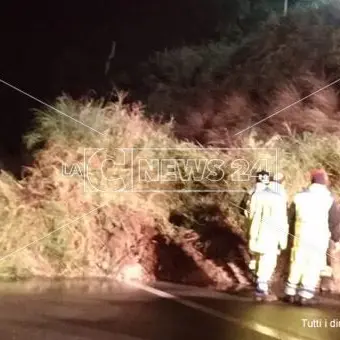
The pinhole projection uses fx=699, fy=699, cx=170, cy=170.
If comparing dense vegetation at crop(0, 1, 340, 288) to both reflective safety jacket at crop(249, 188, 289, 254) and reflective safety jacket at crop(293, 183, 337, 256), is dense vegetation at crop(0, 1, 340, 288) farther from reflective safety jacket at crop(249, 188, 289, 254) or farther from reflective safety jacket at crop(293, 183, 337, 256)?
reflective safety jacket at crop(293, 183, 337, 256)

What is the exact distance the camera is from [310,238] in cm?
804

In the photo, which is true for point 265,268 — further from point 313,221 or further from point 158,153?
point 158,153

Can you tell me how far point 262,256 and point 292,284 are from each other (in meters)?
0.51

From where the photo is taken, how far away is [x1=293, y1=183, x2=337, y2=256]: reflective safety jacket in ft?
26.4

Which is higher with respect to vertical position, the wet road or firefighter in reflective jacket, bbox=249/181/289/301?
firefighter in reflective jacket, bbox=249/181/289/301

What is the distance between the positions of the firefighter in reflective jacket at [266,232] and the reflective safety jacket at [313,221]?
0.22 m

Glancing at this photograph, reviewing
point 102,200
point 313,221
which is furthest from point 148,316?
point 102,200

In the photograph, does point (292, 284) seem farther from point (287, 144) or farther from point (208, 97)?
point (208, 97)

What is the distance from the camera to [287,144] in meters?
11.0

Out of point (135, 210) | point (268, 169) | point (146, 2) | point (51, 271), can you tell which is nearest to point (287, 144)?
point (268, 169)

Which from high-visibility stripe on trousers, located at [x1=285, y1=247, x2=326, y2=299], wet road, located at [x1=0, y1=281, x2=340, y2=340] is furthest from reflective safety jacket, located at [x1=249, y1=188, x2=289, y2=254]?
wet road, located at [x1=0, y1=281, x2=340, y2=340]

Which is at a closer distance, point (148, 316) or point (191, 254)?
point (148, 316)

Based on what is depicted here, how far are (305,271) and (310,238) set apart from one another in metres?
0.41

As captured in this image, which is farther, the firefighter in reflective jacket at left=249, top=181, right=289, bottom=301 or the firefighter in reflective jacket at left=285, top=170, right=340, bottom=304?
the firefighter in reflective jacket at left=249, top=181, right=289, bottom=301
